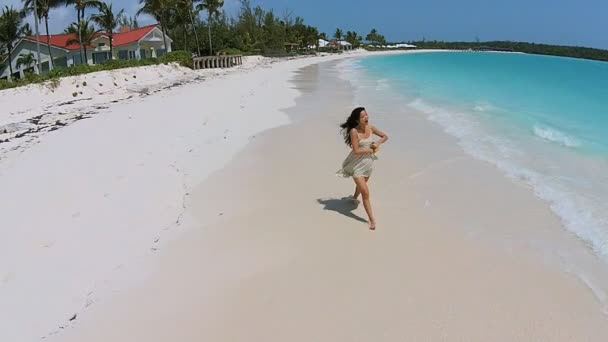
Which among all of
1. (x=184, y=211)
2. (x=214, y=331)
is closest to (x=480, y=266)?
(x=214, y=331)

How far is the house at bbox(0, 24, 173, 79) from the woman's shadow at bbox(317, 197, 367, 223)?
35799mm

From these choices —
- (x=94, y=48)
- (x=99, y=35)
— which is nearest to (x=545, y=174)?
(x=99, y=35)

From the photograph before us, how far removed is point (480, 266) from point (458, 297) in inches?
29.4

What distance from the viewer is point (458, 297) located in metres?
4.16

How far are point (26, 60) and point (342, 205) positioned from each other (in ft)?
130

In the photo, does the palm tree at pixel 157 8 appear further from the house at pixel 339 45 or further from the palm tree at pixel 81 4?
the house at pixel 339 45

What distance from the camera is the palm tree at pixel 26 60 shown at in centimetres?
3672

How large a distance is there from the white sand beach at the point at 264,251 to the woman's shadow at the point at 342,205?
44 mm

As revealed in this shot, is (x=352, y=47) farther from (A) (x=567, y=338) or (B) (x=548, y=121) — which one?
(A) (x=567, y=338)

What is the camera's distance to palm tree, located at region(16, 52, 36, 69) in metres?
36.7

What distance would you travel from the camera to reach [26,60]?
121 feet

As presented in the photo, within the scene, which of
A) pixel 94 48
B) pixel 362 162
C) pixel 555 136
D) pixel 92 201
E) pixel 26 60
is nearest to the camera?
pixel 362 162

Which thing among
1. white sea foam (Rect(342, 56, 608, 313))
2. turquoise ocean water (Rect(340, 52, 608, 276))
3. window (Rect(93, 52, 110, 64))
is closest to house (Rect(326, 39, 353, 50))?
window (Rect(93, 52, 110, 64))

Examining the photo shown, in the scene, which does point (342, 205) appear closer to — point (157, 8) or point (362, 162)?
point (362, 162)
